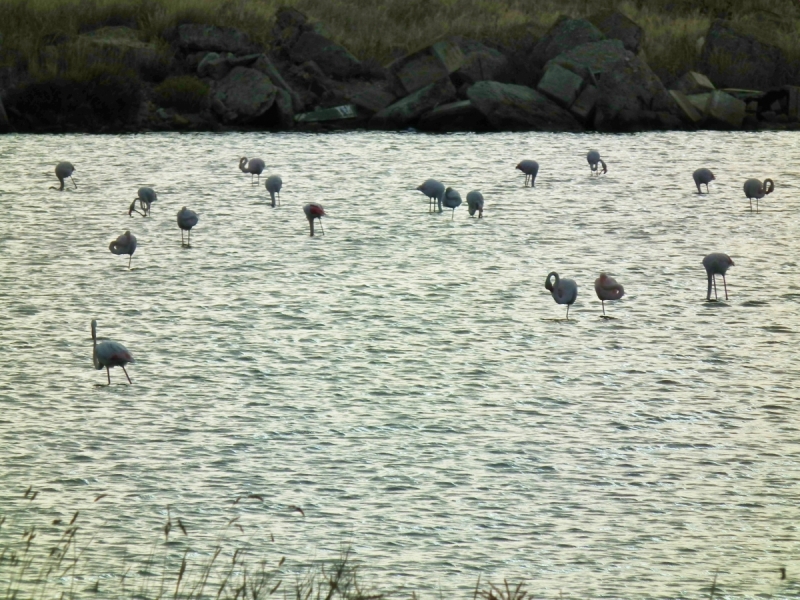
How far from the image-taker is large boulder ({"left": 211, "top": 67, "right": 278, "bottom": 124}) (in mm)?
26500

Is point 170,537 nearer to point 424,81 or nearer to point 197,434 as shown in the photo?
point 197,434

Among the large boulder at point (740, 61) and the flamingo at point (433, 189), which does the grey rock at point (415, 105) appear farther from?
the flamingo at point (433, 189)

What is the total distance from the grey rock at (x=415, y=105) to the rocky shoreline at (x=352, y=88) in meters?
0.02

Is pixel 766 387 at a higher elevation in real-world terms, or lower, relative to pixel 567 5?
lower

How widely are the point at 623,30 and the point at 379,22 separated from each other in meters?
6.62

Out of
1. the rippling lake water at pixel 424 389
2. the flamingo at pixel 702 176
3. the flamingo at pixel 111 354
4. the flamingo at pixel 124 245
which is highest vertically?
the flamingo at pixel 702 176

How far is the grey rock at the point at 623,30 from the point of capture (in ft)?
97.1

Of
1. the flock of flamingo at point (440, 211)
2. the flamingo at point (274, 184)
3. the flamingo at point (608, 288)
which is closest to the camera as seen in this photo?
the flock of flamingo at point (440, 211)

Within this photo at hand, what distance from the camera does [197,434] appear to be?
736cm

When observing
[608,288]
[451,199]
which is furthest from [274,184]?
[608,288]

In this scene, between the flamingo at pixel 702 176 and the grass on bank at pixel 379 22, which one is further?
the grass on bank at pixel 379 22

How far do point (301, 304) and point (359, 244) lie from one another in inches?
115

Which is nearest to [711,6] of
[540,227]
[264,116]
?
[264,116]

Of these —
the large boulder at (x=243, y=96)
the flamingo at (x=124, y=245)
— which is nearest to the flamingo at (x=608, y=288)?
the flamingo at (x=124, y=245)
